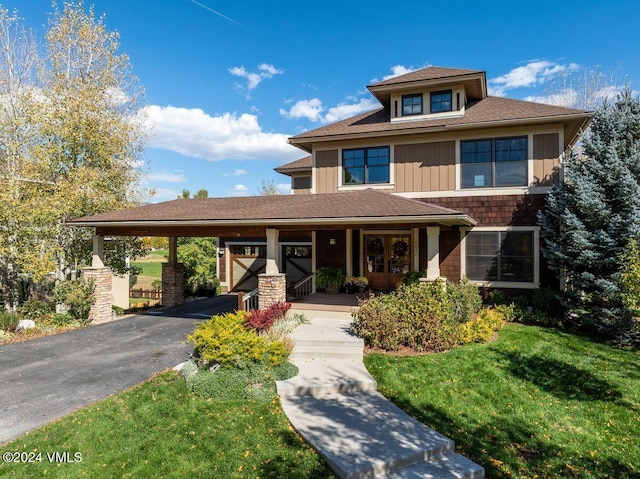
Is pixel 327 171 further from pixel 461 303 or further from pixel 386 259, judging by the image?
pixel 461 303

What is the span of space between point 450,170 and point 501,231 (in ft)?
9.08

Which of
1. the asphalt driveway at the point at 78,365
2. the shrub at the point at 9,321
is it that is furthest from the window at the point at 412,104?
the shrub at the point at 9,321

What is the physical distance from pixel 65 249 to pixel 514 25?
70.2 ft

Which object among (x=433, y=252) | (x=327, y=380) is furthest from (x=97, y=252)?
(x=433, y=252)

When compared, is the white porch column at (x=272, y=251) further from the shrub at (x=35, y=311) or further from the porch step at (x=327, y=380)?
the shrub at (x=35, y=311)

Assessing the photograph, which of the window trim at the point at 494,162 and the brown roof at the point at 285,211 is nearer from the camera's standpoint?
the brown roof at the point at 285,211

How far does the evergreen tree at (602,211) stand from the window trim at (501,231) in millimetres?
986

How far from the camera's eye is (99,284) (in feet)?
42.3

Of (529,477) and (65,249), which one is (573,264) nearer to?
(529,477)

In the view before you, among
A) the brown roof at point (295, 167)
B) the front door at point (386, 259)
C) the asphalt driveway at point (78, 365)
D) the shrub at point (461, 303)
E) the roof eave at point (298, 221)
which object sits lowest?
the asphalt driveway at point (78, 365)

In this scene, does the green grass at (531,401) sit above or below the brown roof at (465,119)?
below

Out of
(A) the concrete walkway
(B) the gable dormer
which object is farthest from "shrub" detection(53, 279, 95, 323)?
(B) the gable dormer

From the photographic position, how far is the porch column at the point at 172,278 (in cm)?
1565

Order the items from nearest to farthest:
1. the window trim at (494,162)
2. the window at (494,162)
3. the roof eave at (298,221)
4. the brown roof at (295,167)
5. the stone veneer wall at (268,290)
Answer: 1. the roof eave at (298,221)
2. the stone veneer wall at (268,290)
3. the window trim at (494,162)
4. the window at (494,162)
5. the brown roof at (295,167)
